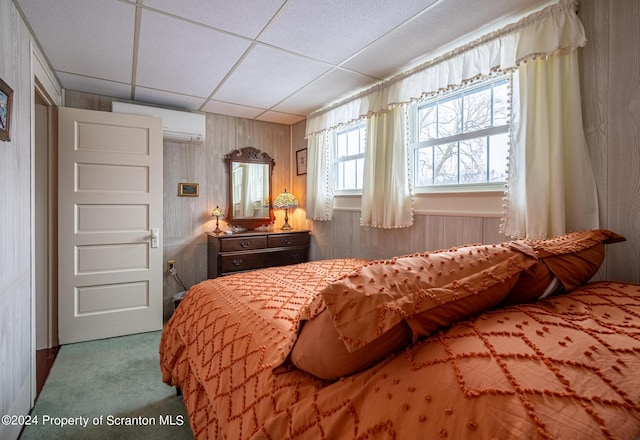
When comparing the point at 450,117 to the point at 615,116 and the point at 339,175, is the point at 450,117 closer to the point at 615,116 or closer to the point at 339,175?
the point at 615,116

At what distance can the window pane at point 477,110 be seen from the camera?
7.27 feet

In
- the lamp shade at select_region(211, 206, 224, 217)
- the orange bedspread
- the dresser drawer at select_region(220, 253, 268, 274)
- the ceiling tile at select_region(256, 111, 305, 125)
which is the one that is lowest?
the dresser drawer at select_region(220, 253, 268, 274)

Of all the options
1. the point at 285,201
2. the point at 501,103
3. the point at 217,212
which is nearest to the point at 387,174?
the point at 501,103

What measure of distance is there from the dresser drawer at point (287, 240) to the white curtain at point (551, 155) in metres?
2.46

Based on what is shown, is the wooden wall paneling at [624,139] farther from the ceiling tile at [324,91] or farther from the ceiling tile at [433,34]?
the ceiling tile at [324,91]

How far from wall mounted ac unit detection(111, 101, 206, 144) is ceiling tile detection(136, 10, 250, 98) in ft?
1.28

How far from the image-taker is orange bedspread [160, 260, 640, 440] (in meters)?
0.52

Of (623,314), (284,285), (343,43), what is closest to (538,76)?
(343,43)

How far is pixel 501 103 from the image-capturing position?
2.13m

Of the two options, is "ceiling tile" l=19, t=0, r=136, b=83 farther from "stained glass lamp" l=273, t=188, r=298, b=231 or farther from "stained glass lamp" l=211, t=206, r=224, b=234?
"stained glass lamp" l=273, t=188, r=298, b=231

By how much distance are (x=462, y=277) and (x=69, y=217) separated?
3.35 m

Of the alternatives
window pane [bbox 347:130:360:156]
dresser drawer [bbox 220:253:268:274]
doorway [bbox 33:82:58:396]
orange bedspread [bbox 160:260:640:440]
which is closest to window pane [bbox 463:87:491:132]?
window pane [bbox 347:130:360:156]

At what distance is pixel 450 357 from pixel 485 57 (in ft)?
6.88

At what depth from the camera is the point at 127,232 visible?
10.0 feet
